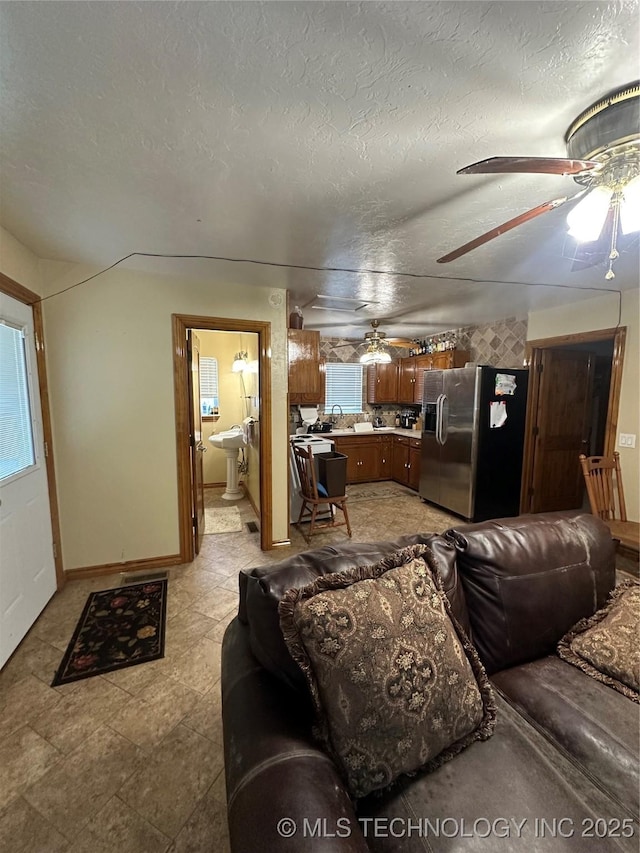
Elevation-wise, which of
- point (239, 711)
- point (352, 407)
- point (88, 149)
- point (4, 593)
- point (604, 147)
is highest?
point (88, 149)

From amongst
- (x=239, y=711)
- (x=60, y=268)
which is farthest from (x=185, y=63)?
(x=60, y=268)

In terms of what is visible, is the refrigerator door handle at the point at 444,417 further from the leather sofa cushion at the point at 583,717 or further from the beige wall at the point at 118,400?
the leather sofa cushion at the point at 583,717

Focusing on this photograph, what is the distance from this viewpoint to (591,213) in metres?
1.37

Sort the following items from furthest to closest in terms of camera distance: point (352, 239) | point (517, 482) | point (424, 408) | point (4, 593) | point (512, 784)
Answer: point (424, 408), point (517, 482), point (352, 239), point (4, 593), point (512, 784)

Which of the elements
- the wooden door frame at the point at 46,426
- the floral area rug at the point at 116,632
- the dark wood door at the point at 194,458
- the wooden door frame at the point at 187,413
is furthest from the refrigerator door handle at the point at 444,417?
the wooden door frame at the point at 46,426

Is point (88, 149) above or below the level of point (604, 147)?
above

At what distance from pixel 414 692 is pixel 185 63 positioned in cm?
187

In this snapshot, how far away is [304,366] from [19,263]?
92.2 inches

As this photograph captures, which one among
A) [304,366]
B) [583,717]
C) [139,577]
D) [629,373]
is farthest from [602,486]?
[139,577]

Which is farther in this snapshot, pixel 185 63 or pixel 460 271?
pixel 460 271

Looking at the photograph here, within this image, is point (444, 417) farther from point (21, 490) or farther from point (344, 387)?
point (21, 490)

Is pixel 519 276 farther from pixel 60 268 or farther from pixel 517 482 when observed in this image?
pixel 60 268

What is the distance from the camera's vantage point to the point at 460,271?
2.72 m

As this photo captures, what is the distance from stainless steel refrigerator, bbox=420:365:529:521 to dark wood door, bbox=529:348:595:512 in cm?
19
